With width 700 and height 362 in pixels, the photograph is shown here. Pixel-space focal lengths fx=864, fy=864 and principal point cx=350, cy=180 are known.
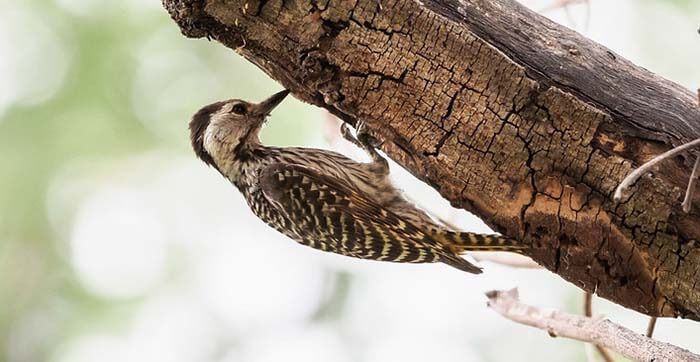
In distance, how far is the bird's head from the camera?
4180 mm

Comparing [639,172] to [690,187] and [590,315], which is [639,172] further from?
[590,315]

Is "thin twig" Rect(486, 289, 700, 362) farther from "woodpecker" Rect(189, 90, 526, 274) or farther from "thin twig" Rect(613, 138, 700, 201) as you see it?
"thin twig" Rect(613, 138, 700, 201)

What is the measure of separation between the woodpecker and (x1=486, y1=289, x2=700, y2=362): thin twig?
22 cm

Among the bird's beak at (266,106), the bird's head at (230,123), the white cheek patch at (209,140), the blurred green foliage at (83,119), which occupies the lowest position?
the blurred green foliage at (83,119)

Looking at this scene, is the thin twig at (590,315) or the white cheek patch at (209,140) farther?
the white cheek patch at (209,140)

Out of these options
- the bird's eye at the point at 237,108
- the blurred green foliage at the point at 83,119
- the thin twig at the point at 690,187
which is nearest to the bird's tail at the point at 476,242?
the thin twig at the point at 690,187

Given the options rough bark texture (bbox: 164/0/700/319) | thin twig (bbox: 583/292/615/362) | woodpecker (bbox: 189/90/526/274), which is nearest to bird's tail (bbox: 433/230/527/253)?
woodpecker (bbox: 189/90/526/274)

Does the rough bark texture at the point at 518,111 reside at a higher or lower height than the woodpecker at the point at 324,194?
higher

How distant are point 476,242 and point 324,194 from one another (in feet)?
2.61

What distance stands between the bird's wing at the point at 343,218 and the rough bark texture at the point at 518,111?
962 mm

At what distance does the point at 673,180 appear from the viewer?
252cm

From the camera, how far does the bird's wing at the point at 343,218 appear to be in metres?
3.70

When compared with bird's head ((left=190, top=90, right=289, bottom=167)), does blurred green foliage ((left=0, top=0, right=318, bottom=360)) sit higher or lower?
lower

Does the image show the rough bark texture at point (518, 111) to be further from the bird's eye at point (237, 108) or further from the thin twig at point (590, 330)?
the bird's eye at point (237, 108)
